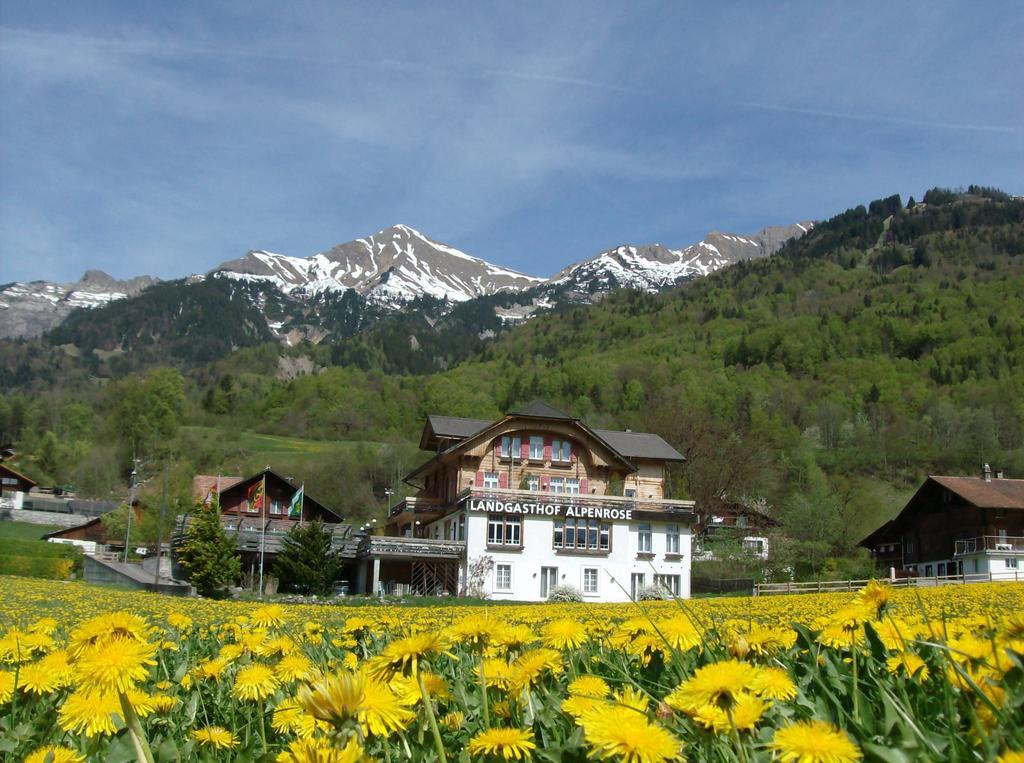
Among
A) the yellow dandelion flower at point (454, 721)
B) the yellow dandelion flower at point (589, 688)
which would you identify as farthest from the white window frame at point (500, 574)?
the yellow dandelion flower at point (589, 688)

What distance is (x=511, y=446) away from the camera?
177ft

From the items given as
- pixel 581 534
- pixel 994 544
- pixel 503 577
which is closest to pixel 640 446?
pixel 581 534

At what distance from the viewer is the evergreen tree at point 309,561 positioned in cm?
4128

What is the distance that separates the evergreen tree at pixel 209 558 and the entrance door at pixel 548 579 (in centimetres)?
1648

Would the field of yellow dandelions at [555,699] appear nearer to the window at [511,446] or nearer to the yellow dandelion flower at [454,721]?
the yellow dandelion flower at [454,721]

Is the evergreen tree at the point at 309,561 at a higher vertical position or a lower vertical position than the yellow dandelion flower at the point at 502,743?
lower

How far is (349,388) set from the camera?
150m

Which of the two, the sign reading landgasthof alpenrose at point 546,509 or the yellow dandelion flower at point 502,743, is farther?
the sign reading landgasthof alpenrose at point 546,509

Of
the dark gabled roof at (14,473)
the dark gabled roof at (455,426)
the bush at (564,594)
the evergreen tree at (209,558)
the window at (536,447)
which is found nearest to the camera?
the evergreen tree at (209,558)

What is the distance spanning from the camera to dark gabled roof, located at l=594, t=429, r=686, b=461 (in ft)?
190

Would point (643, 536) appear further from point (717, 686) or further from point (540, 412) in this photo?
point (717, 686)

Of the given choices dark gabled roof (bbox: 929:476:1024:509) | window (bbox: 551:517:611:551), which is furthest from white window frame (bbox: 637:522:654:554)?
dark gabled roof (bbox: 929:476:1024:509)

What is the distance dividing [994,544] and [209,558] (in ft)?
155

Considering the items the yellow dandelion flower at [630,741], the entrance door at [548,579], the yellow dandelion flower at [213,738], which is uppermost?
the yellow dandelion flower at [630,741]
